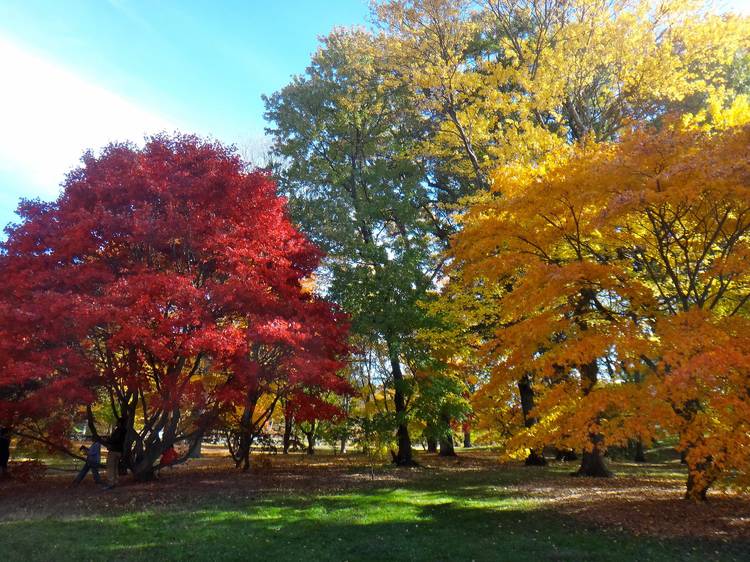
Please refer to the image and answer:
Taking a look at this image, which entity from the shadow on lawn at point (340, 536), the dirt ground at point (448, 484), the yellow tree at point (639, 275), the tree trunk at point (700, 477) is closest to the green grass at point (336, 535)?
the shadow on lawn at point (340, 536)

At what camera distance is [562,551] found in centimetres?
734

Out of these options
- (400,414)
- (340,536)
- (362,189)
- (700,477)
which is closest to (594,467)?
(400,414)

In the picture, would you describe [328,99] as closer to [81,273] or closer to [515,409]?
[81,273]

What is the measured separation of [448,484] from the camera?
49.3ft

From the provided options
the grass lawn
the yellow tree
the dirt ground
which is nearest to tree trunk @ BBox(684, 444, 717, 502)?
the yellow tree

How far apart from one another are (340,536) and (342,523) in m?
0.96

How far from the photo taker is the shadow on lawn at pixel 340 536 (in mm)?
7148

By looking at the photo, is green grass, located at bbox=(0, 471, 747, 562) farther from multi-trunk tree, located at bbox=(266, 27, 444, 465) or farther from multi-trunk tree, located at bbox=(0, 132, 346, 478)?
multi-trunk tree, located at bbox=(266, 27, 444, 465)

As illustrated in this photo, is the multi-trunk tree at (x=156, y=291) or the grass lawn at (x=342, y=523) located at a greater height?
the multi-trunk tree at (x=156, y=291)

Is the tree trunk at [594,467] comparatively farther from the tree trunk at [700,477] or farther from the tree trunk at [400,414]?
the tree trunk at [400,414]

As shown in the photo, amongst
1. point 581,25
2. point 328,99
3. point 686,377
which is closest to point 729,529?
point 686,377

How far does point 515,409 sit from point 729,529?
482 inches

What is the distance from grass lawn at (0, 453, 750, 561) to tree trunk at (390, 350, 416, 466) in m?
4.56

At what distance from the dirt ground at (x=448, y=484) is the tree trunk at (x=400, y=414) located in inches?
81.1
